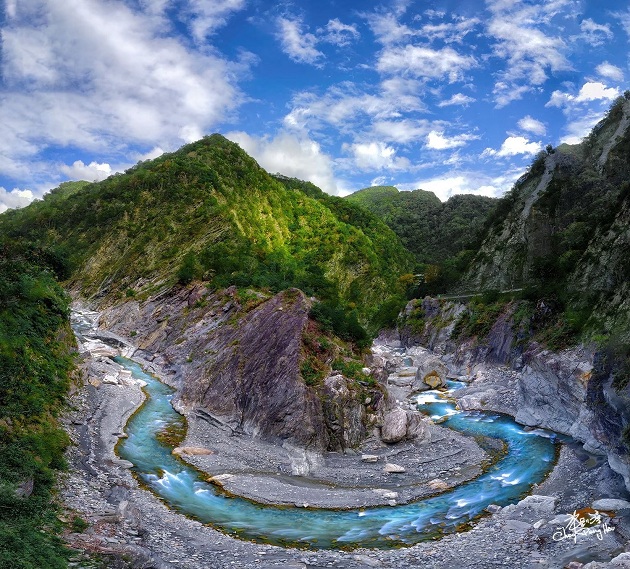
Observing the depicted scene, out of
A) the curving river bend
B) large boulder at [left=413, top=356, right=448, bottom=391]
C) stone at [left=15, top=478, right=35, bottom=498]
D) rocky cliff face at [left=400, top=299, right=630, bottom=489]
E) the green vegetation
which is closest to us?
the green vegetation

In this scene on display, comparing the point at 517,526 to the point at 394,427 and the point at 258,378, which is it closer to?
the point at 394,427

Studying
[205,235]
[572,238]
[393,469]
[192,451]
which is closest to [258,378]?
[192,451]

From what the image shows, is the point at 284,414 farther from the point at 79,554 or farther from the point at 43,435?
the point at 79,554

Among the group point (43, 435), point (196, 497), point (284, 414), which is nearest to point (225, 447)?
point (284, 414)

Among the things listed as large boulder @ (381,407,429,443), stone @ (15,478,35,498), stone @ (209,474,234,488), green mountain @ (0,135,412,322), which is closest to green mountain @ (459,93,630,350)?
large boulder @ (381,407,429,443)

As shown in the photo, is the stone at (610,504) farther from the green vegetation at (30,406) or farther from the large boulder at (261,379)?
the green vegetation at (30,406)

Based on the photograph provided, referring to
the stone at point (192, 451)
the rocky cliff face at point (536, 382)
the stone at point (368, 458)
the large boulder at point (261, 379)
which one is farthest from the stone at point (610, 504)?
the stone at point (192, 451)

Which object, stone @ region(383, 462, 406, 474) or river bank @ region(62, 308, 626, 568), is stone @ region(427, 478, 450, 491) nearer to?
stone @ region(383, 462, 406, 474)
